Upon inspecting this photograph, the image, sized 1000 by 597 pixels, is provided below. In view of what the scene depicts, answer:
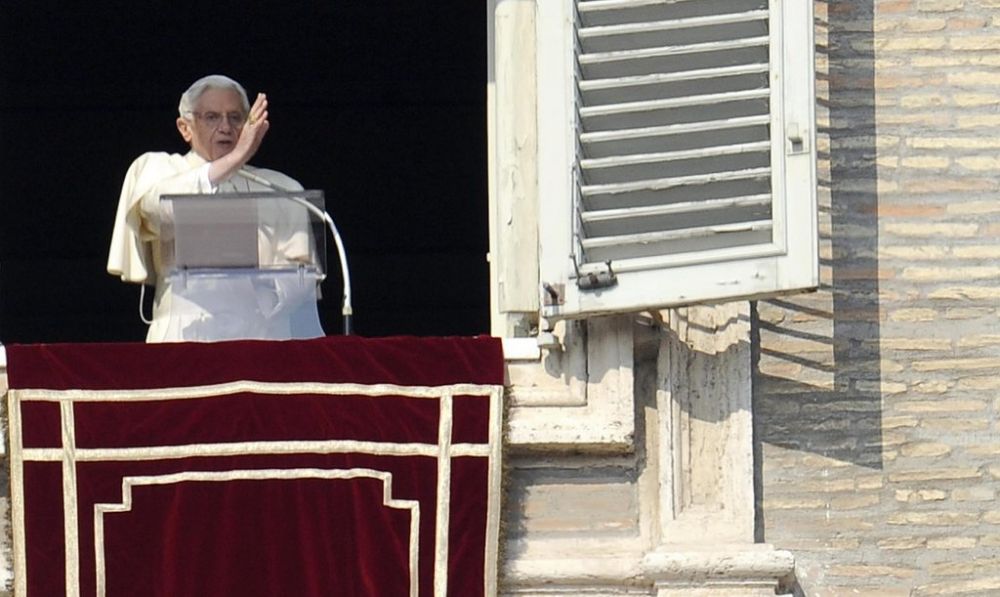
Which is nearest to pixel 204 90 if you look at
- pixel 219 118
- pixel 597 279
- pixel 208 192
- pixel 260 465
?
pixel 219 118

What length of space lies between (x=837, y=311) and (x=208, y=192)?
1619mm

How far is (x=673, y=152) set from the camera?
792 centimetres

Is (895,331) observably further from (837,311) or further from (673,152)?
(673,152)

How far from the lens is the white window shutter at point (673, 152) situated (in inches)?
308

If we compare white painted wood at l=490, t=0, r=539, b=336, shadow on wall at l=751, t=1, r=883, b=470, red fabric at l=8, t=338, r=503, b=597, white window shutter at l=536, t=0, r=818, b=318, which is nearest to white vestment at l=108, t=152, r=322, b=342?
red fabric at l=8, t=338, r=503, b=597

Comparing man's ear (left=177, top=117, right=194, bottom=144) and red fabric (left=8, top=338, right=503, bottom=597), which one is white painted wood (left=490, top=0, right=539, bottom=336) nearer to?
red fabric (left=8, top=338, right=503, bottom=597)

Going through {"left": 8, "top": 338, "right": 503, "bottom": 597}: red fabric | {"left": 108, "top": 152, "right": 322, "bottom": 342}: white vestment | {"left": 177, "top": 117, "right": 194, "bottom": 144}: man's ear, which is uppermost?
{"left": 177, "top": 117, "right": 194, "bottom": 144}: man's ear

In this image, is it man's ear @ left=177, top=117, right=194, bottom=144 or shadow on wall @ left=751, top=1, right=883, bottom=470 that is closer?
shadow on wall @ left=751, top=1, right=883, bottom=470

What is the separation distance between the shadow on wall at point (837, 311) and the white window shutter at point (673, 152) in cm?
50

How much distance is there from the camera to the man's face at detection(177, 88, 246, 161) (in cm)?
866

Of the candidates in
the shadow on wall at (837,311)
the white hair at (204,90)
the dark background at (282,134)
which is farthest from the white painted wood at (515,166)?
the dark background at (282,134)

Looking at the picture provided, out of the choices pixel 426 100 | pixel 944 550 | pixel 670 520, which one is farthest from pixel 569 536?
pixel 426 100

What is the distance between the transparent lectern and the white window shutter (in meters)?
0.74

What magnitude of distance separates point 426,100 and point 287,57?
0.52 metres
